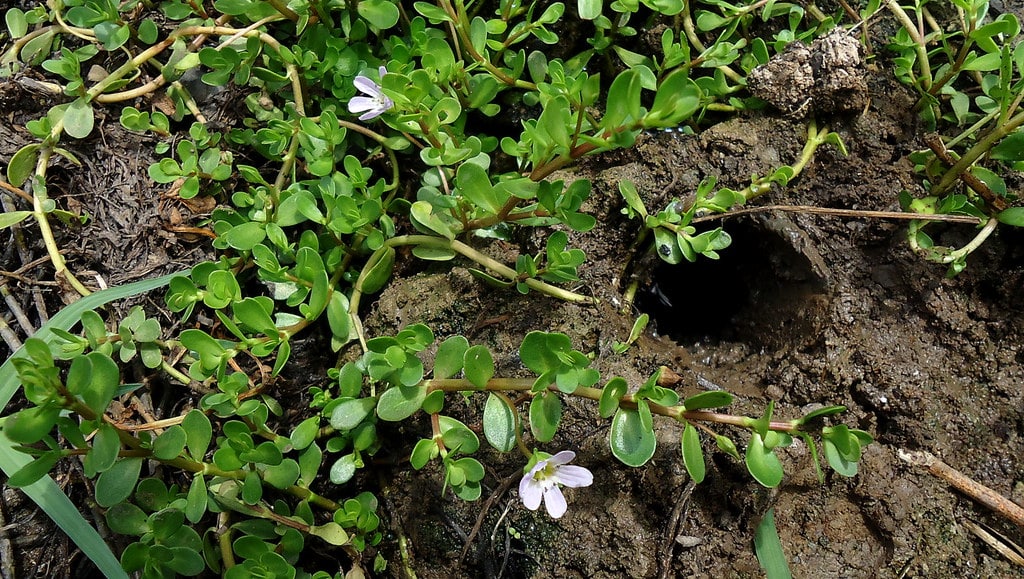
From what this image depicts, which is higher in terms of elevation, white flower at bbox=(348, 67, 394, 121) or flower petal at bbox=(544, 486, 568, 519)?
white flower at bbox=(348, 67, 394, 121)

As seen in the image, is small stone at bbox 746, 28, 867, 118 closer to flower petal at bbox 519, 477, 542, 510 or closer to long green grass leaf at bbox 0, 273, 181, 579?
flower petal at bbox 519, 477, 542, 510

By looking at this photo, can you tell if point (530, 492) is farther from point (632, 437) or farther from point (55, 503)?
point (55, 503)

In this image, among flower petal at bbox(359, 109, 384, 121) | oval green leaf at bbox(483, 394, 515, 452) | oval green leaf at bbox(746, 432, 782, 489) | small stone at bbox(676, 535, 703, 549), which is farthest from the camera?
flower petal at bbox(359, 109, 384, 121)

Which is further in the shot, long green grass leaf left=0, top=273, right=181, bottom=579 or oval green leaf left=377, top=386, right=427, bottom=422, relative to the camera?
long green grass leaf left=0, top=273, right=181, bottom=579

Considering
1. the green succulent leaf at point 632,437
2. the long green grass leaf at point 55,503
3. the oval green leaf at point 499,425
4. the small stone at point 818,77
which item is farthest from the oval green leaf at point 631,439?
the long green grass leaf at point 55,503

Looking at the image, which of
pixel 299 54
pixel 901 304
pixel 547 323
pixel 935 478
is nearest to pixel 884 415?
pixel 935 478

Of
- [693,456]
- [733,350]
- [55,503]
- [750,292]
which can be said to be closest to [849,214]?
[750,292]

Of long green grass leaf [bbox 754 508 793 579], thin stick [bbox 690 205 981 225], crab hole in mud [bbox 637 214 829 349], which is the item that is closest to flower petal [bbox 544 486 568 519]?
long green grass leaf [bbox 754 508 793 579]
